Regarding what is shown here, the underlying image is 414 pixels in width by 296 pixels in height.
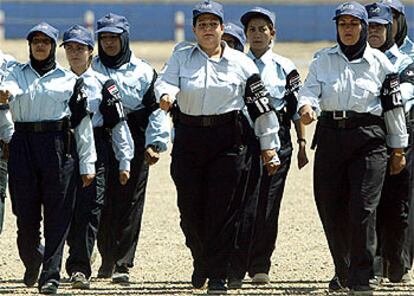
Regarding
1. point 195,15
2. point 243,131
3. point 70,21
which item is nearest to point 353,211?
point 243,131

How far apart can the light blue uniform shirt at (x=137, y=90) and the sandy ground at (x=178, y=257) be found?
1.11 meters

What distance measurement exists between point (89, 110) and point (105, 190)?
1.04 metres

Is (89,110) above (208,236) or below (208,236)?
above

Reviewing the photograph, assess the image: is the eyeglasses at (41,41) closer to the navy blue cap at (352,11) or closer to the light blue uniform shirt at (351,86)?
the light blue uniform shirt at (351,86)

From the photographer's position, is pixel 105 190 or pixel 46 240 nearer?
pixel 46 240

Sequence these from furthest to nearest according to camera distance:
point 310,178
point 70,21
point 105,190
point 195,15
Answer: point 70,21, point 310,178, point 105,190, point 195,15

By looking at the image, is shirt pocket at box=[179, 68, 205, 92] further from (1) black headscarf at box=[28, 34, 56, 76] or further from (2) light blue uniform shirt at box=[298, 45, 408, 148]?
(1) black headscarf at box=[28, 34, 56, 76]

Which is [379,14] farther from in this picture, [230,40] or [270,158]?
[270,158]

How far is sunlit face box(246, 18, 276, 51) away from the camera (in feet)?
42.9

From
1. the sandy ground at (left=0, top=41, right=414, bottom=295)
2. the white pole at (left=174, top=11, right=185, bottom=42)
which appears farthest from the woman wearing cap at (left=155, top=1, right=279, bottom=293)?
the white pole at (left=174, top=11, right=185, bottom=42)

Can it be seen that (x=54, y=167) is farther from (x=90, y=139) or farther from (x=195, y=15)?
(x=195, y=15)

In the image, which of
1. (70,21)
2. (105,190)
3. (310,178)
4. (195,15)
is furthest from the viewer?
(70,21)

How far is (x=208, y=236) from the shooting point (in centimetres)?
1169

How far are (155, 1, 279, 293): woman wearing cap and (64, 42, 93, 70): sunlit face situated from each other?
1109 millimetres
